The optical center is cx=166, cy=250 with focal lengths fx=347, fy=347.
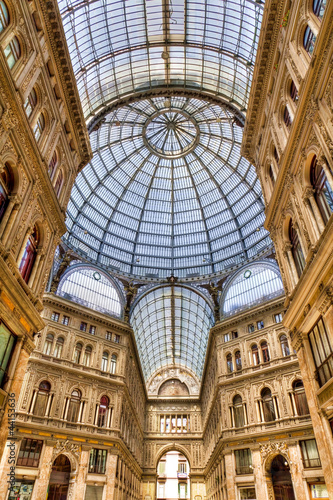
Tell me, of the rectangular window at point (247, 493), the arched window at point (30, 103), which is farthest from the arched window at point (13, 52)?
the rectangular window at point (247, 493)

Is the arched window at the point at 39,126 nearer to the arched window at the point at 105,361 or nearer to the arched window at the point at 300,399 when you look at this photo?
the arched window at the point at 105,361

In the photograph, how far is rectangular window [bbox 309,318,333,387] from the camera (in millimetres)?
15204

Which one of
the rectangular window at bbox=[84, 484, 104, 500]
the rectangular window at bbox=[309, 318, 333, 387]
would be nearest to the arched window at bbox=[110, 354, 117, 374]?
the rectangular window at bbox=[84, 484, 104, 500]

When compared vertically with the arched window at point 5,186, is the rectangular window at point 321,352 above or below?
below

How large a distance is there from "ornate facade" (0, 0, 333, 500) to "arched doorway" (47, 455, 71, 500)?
0.11 metres

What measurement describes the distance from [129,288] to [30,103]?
1333 inches

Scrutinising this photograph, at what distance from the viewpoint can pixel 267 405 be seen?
35.7 metres

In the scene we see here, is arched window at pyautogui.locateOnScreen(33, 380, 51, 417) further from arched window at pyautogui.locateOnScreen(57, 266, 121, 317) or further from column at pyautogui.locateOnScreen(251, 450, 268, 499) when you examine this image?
column at pyautogui.locateOnScreen(251, 450, 268, 499)

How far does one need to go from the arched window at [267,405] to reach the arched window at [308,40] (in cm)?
3127

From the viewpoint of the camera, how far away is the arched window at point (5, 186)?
1627cm

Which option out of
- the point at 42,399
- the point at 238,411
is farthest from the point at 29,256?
the point at 238,411

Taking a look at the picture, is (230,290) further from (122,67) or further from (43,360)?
(122,67)

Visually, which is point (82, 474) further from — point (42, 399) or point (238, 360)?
point (238, 360)

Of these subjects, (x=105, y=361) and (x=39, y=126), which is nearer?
(x=39, y=126)
